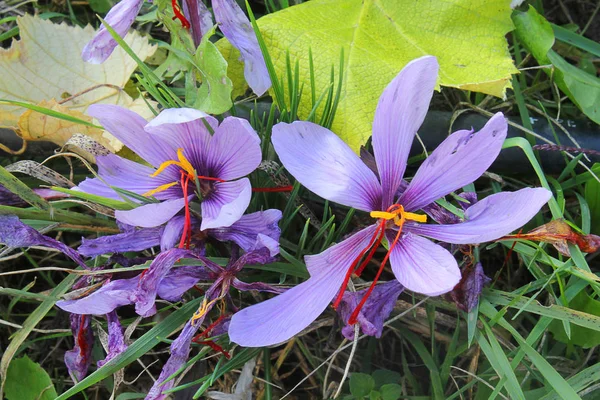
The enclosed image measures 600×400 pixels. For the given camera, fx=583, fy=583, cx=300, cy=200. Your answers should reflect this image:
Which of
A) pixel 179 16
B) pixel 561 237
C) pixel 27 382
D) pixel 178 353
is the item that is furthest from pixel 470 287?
pixel 27 382

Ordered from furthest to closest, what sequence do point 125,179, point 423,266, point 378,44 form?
1. point 378,44
2. point 125,179
3. point 423,266

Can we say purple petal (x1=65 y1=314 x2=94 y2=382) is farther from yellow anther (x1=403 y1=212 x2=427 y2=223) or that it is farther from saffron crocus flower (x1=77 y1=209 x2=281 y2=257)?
yellow anther (x1=403 y1=212 x2=427 y2=223)

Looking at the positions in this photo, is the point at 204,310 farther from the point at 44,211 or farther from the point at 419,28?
the point at 419,28

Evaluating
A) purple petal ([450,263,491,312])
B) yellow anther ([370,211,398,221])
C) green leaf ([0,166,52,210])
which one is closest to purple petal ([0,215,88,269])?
green leaf ([0,166,52,210])

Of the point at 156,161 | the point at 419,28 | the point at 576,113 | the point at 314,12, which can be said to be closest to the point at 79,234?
the point at 156,161

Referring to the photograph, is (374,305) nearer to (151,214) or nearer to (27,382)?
(151,214)

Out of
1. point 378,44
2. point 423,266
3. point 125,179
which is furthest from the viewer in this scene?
point 378,44

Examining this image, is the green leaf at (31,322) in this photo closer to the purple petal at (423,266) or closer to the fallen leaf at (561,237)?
the purple petal at (423,266)
